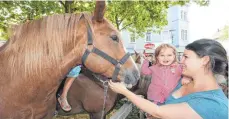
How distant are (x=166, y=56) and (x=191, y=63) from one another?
203 centimetres

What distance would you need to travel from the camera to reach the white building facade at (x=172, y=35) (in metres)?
43.1

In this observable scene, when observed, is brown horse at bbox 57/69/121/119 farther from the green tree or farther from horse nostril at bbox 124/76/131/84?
the green tree

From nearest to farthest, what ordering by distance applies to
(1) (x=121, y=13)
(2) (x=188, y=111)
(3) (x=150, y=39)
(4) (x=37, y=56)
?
(2) (x=188, y=111)
(4) (x=37, y=56)
(1) (x=121, y=13)
(3) (x=150, y=39)

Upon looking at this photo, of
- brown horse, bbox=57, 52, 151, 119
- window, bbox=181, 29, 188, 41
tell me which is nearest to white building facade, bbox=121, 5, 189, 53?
window, bbox=181, 29, 188, 41

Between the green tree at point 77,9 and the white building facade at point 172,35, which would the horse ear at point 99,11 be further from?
the white building facade at point 172,35

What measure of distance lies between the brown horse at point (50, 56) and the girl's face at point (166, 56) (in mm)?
1292

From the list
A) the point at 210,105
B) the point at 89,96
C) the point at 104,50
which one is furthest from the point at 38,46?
the point at 89,96

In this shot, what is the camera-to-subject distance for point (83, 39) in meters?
2.83

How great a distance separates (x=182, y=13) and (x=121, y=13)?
31.3 metres

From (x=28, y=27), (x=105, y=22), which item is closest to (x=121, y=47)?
(x=105, y=22)

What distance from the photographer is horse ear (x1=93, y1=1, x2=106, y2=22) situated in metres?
2.63

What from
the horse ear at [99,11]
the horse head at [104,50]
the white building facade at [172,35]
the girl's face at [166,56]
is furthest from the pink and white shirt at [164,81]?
the white building facade at [172,35]

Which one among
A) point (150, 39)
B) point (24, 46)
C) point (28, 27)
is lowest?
point (150, 39)

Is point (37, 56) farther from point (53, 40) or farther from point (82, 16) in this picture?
point (82, 16)
